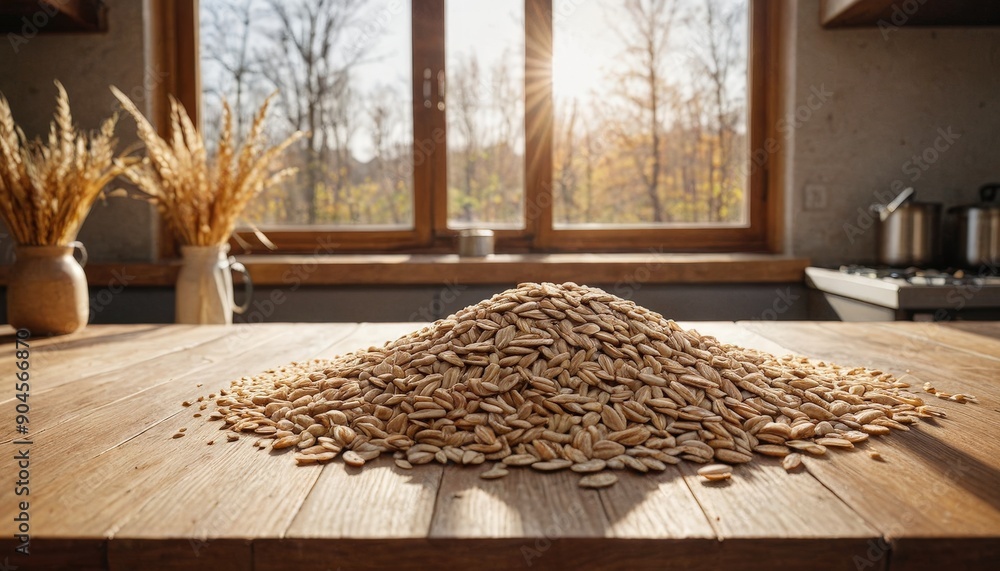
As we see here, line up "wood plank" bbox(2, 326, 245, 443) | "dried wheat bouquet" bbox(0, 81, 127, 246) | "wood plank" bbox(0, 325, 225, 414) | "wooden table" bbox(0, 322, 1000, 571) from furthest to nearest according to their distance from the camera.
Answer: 1. "dried wheat bouquet" bbox(0, 81, 127, 246)
2. "wood plank" bbox(0, 325, 225, 414)
3. "wood plank" bbox(2, 326, 245, 443)
4. "wooden table" bbox(0, 322, 1000, 571)

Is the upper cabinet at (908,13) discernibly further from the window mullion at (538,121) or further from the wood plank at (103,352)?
the wood plank at (103,352)

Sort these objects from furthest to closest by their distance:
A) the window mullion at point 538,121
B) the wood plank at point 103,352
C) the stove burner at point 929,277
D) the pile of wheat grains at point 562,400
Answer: the window mullion at point 538,121
the stove burner at point 929,277
the wood plank at point 103,352
the pile of wheat grains at point 562,400

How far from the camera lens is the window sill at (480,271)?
2.31 m

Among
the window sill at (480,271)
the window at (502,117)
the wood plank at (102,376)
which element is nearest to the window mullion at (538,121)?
the window at (502,117)

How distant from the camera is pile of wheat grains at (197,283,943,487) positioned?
693 millimetres

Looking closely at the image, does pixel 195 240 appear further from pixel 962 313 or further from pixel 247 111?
pixel 962 313

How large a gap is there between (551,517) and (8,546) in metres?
0.41

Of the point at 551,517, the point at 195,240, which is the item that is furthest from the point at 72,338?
the point at 551,517

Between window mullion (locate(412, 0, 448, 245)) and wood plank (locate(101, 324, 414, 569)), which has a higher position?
window mullion (locate(412, 0, 448, 245))

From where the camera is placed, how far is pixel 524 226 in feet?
8.77

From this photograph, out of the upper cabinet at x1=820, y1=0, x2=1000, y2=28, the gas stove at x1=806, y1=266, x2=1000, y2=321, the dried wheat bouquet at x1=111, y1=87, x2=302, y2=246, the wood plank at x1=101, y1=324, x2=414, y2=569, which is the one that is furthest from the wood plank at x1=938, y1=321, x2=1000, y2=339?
the dried wheat bouquet at x1=111, y1=87, x2=302, y2=246

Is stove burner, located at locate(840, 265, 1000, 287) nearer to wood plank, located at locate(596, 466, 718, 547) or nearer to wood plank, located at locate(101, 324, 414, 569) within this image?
wood plank, located at locate(596, 466, 718, 547)

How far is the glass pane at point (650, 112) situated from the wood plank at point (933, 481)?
179cm

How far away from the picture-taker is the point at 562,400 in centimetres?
74
